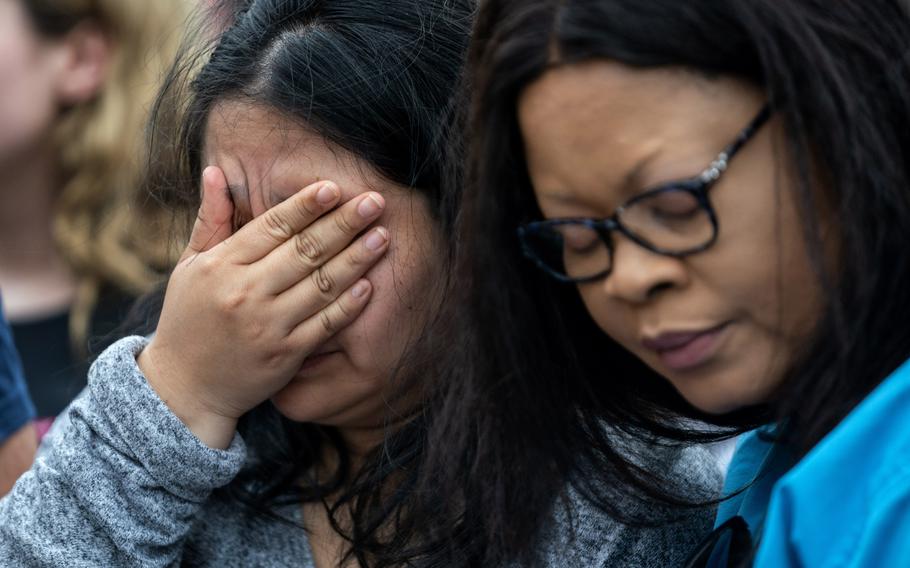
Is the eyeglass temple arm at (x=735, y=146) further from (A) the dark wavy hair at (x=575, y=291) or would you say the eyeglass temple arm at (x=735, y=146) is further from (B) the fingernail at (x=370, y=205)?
(B) the fingernail at (x=370, y=205)

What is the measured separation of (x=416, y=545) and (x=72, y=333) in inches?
65.6

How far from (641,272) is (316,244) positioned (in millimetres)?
605

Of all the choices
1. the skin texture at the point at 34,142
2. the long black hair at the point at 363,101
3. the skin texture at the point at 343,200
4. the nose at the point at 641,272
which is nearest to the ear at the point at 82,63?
the skin texture at the point at 34,142

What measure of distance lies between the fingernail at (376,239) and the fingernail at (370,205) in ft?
0.10

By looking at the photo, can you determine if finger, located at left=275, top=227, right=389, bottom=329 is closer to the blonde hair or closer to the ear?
the blonde hair

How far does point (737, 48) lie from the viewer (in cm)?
123

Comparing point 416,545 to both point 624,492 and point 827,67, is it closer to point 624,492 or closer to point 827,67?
point 624,492

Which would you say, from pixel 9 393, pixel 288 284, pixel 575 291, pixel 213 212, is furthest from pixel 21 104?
pixel 575 291

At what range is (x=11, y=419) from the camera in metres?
2.18

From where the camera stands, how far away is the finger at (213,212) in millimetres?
1789

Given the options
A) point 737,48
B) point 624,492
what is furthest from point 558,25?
point 624,492

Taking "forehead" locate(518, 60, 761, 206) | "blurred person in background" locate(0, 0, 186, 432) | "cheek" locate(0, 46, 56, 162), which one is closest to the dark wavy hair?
"forehead" locate(518, 60, 761, 206)

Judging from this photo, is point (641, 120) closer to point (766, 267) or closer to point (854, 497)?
point (766, 267)

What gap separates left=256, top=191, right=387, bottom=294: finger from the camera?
5.61 feet
